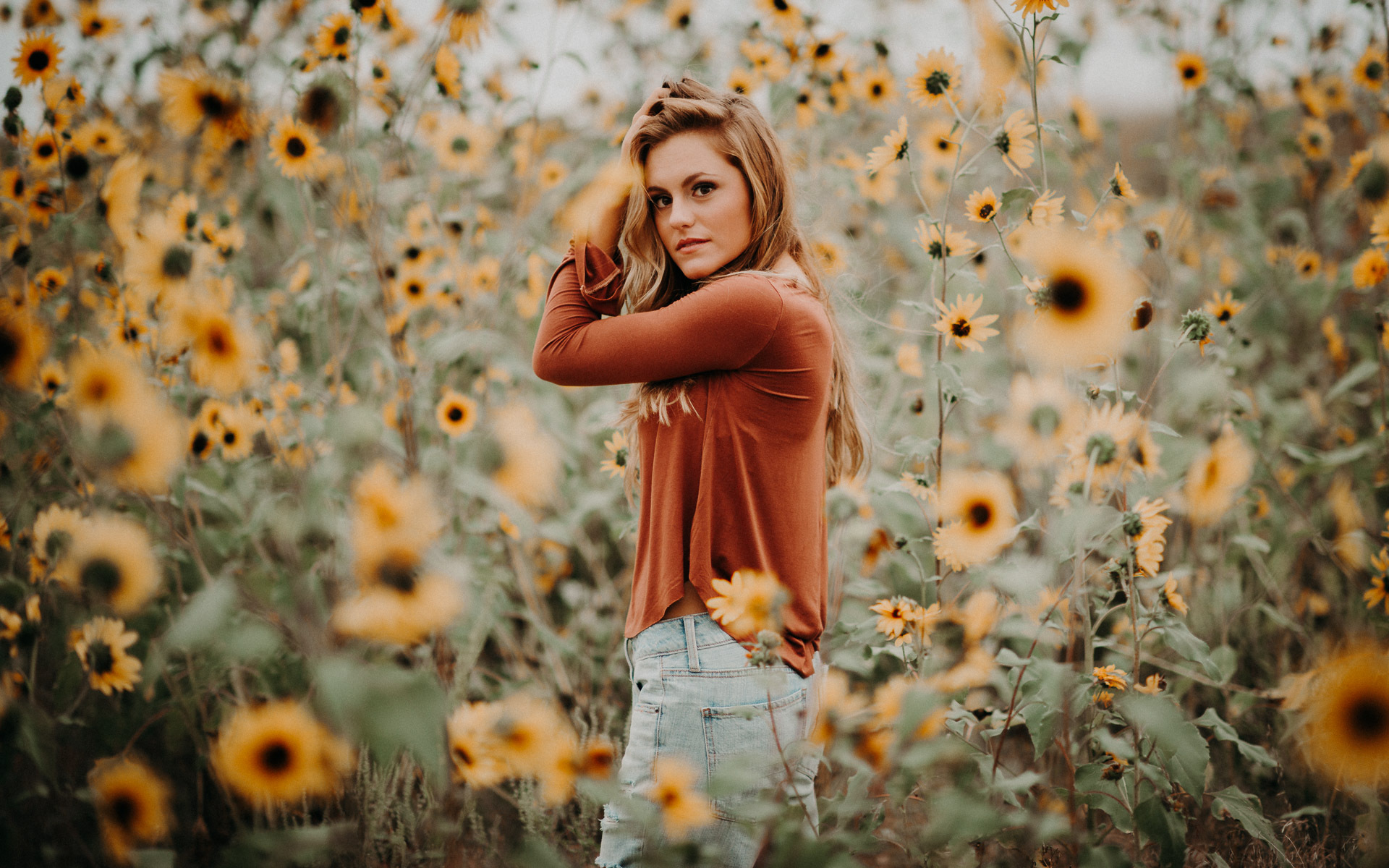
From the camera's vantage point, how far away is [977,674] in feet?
4.25

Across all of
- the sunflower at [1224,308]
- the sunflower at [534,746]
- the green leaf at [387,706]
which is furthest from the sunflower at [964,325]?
the green leaf at [387,706]

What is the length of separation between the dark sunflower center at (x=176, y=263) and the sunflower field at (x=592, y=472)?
0.04ft

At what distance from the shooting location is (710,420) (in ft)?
4.13

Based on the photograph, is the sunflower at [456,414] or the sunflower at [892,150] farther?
the sunflower at [456,414]

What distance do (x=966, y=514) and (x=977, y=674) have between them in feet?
0.93

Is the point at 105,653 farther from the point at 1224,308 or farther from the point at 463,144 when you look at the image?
the point at 1224,308

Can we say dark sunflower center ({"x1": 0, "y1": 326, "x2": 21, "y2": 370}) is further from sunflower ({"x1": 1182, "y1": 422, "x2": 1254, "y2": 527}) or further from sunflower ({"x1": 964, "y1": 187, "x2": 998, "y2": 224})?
sunflower ({"x1": 1182, "y1": 422, "x2": 1254, "y2": 527})

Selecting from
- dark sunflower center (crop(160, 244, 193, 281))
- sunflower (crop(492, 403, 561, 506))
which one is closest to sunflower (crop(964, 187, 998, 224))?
sunflower (crop(492, 403, 561, 506))

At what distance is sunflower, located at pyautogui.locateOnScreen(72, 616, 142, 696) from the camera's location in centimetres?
156

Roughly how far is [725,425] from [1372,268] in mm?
2105

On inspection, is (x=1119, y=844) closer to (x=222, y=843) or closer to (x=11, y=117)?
(x=222, y=843)

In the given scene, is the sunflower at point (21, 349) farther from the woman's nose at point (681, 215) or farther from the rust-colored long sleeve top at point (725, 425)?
the woman's nose at point (681, 215)

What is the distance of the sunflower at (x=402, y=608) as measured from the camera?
81 cm

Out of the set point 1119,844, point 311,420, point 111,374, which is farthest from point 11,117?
point 1119,844
